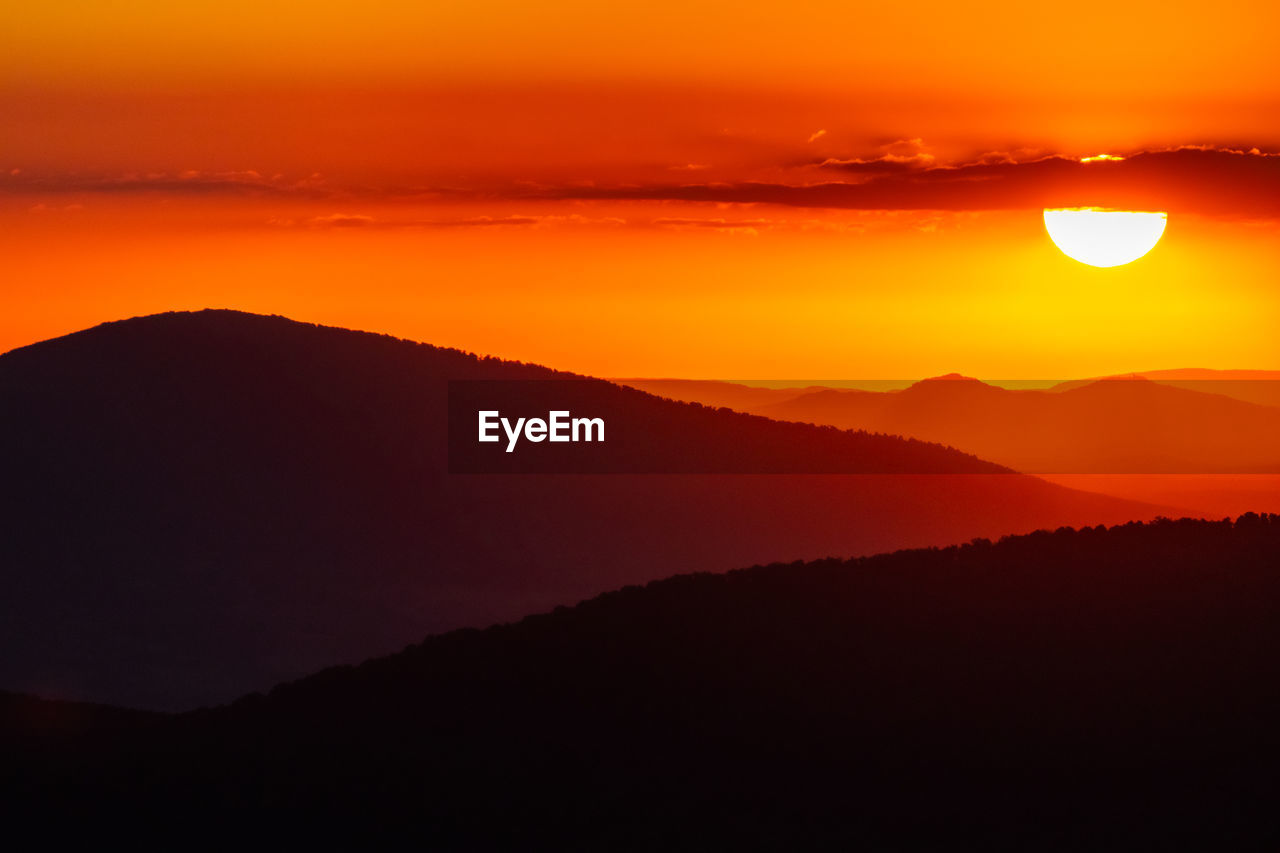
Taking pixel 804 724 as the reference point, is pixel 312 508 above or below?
above

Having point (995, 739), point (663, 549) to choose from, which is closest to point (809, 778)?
point (995, 739)

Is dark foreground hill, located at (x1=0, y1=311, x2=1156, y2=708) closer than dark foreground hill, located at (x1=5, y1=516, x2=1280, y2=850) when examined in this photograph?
No

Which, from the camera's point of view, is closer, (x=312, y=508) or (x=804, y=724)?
(x=804, y=724)

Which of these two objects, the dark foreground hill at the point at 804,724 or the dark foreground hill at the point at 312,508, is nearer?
the dark foreground hill at the point at 804,724

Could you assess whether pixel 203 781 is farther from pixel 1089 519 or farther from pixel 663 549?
pixel 1089 519
